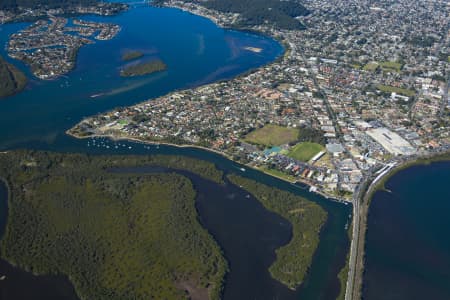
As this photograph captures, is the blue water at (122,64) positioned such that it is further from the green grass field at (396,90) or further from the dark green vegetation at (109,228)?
the green grass field at (396,90)

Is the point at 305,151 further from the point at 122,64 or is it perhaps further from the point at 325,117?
the point at 122,64

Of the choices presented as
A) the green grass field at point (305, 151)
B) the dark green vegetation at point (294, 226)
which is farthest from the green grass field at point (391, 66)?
the dark green vegetation at point (294, 226)

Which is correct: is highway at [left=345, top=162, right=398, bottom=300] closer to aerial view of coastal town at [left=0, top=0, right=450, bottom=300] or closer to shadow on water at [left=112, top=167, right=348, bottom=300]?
aerial view of coastal town at [left=0, top=0, right=450, bottom=300]

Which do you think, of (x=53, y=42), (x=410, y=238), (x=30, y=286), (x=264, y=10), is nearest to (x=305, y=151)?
(x=410, y=238)

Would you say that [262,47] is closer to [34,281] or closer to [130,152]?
[130,152]

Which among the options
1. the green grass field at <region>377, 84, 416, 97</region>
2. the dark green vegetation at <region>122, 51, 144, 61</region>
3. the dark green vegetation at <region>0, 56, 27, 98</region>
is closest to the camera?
the dark green vegetation at <region>0, 56, 27, 98</region>

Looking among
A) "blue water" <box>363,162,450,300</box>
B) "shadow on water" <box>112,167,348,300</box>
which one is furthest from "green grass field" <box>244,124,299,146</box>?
"blue water" <box>363,162,450,300</box>
